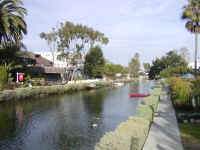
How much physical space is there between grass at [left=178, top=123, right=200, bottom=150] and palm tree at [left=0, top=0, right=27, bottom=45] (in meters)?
26.9

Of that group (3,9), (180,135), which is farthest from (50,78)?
(180,135)

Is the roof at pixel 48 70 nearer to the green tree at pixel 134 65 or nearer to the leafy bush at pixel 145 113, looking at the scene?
the leafy bush at pixel 145 113

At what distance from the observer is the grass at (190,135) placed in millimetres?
8956

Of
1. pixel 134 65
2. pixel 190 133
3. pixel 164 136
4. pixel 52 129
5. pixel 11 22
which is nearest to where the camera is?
pixel 164 136

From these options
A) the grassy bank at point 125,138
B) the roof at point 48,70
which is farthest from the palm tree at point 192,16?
the roof at point 48,70

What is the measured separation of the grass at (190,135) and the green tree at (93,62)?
177ft

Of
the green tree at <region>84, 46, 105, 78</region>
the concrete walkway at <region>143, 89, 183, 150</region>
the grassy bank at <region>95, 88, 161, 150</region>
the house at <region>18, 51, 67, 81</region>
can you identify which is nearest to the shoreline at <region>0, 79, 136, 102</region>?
the house at <region>18, 51, 67, 81</region>

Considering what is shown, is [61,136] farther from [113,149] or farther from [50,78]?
[50,78]

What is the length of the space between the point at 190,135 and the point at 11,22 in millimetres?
29903

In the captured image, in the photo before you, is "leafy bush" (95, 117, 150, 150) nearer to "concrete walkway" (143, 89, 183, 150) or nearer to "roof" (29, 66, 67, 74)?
"concrete walkway" (143, 89, 183, 150)

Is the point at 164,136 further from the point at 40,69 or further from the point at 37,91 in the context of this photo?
the point at 40,69

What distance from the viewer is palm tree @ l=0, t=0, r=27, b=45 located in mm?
30297

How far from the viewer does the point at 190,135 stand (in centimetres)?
1034

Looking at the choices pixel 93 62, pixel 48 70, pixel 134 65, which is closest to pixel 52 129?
pixel 48 70
